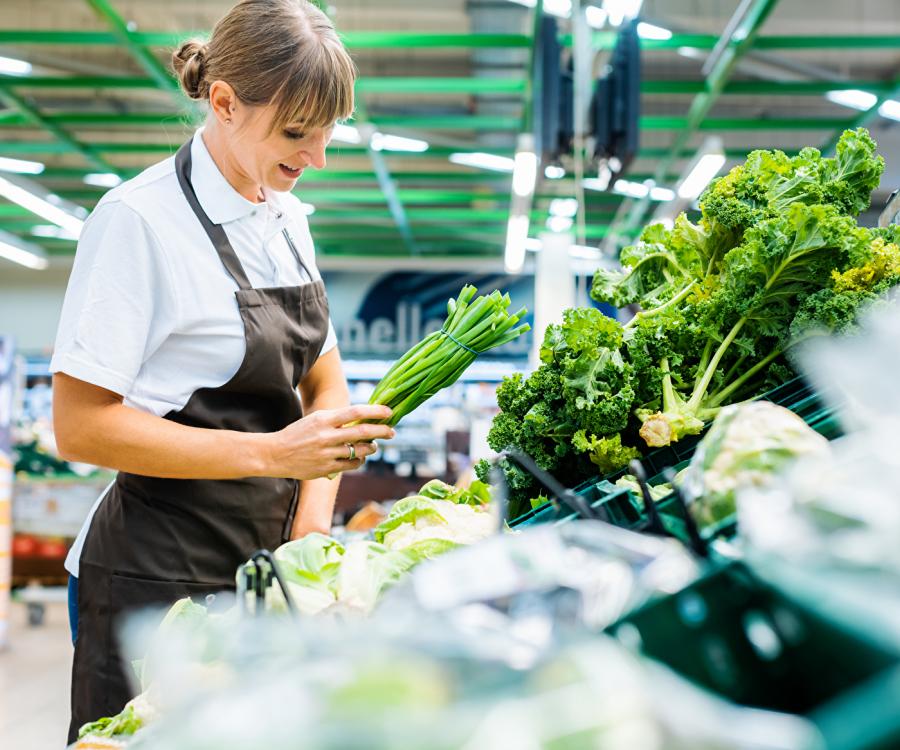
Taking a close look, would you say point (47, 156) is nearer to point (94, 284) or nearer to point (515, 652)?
point (94, 284)

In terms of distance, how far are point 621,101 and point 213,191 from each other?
13.7ft

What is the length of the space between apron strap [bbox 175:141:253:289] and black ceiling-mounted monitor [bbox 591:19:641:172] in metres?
4.16

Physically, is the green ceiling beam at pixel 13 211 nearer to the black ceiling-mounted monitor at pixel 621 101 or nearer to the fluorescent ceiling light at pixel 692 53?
the fluorescent ceiling light at pixel 692 53

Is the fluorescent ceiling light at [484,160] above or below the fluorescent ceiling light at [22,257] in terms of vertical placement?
above

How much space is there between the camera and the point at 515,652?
0.51 meters

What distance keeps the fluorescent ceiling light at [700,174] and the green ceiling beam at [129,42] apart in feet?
14.2

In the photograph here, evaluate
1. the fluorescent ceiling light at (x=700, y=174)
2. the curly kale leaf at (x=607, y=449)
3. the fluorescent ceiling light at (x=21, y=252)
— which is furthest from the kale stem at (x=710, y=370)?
the fluorescent ceiling light at (x=21, y=252)

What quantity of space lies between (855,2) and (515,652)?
1033 centimetres

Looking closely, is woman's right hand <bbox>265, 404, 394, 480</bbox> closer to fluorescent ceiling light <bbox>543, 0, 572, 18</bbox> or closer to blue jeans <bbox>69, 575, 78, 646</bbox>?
blue jeans <bbox>69, 575, 78, 646</bbox>

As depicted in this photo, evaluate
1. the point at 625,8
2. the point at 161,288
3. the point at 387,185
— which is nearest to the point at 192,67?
Result: the point at 161,288

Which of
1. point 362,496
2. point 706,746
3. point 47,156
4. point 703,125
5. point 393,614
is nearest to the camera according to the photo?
point 706,746

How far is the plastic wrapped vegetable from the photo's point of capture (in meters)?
0.82

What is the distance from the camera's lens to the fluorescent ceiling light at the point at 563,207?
40.4 ft

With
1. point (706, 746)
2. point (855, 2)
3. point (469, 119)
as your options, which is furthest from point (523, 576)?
point (855, 2)
